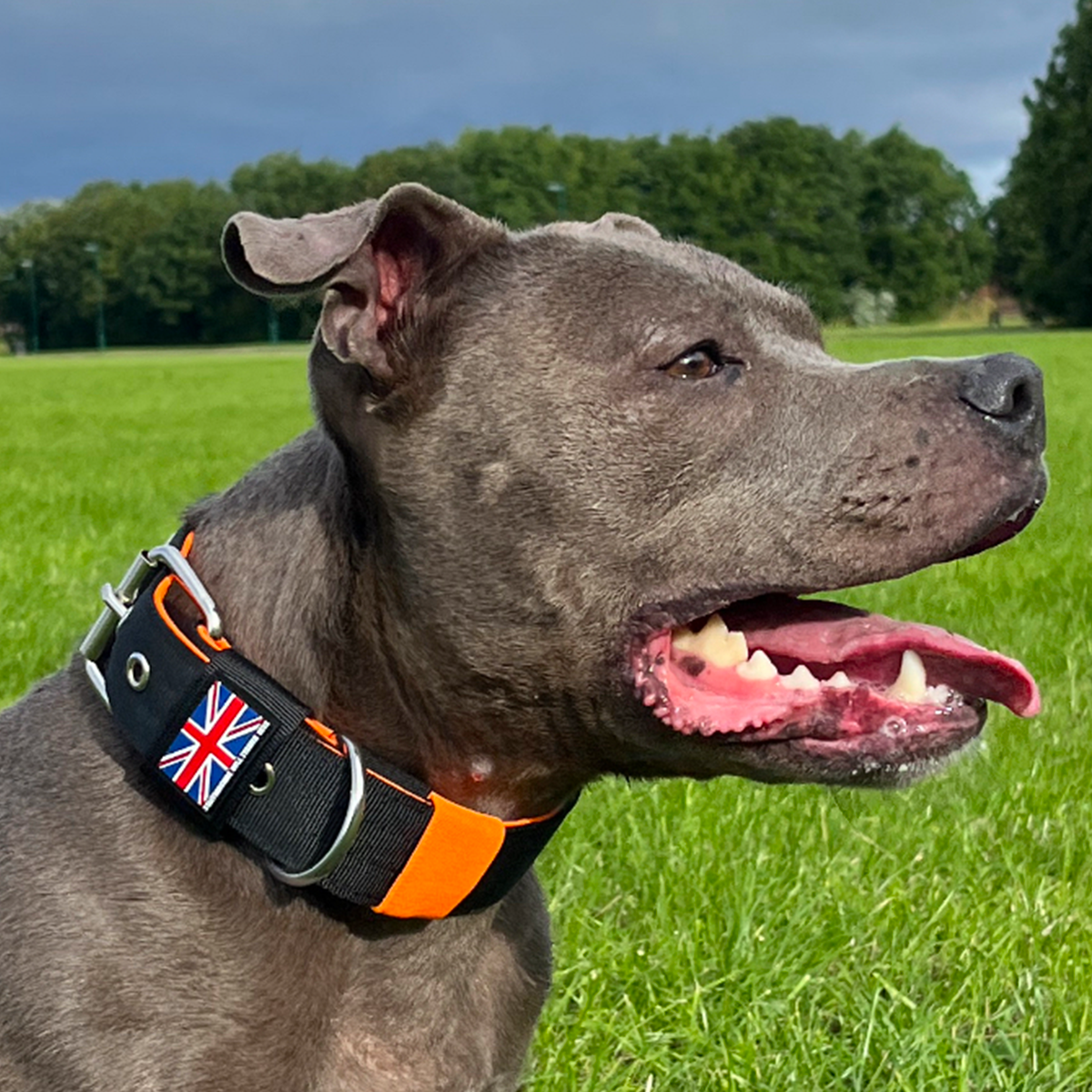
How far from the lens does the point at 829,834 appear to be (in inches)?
177

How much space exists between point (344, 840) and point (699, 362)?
3.57ft

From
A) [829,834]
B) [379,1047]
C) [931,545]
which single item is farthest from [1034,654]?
[379,1047]

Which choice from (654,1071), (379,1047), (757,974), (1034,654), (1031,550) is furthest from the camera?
(1031,550)

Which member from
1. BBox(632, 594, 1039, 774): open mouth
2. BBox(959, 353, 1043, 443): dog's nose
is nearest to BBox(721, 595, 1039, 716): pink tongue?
BBox(632, 594, 1039, 774): open mouth

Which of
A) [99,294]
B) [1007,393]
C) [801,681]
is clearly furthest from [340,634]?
[99,294]

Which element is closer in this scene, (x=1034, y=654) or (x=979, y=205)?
(x=1034, y=654)

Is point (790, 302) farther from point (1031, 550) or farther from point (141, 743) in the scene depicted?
point (1031, 550)

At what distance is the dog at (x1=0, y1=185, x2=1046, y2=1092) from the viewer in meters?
2.39

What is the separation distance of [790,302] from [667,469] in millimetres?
654

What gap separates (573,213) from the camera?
9819 centimetres

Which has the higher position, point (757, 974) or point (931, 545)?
point (931, 545)

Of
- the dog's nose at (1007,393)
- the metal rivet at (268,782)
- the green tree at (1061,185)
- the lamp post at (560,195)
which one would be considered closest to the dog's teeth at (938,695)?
the dog's nose at (1007,393)

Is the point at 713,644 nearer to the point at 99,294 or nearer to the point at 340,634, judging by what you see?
the point at 340,634

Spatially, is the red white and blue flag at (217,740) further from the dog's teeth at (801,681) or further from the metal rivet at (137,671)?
the dog's teeth at (801,681)
